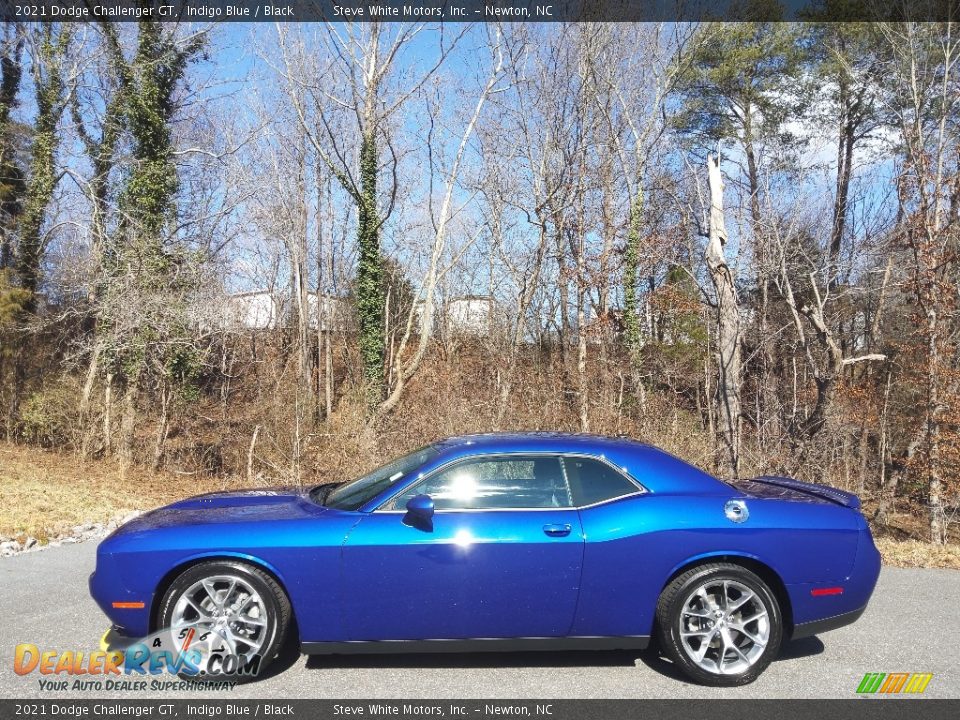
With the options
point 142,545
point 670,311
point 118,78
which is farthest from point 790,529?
point 118,78

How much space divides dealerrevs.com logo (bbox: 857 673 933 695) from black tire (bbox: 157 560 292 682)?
3.21 metres

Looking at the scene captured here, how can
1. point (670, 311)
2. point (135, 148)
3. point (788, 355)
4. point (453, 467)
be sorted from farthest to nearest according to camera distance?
point (788, 355) < point (670, 311) < point (135, 148) < point (453, 467)

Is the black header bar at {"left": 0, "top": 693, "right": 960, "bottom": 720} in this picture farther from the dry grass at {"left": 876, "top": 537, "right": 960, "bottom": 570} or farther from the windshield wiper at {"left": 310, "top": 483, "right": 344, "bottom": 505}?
the dry grass at {"left": 876, "top": 537, "right": 960, "bottom": 570}

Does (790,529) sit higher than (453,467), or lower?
lower

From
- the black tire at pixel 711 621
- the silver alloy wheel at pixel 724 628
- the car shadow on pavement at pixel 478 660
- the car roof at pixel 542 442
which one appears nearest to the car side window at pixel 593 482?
the car roof at pixel 542 442

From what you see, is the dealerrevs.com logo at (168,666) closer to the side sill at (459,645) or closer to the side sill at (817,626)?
the side sill at (459,645)

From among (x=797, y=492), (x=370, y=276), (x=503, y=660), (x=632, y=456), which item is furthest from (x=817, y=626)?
(x=370, y=276)

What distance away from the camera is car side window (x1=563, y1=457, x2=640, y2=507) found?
14.0 ft

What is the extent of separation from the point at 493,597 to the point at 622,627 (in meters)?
0.76

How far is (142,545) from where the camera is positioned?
13.3ft

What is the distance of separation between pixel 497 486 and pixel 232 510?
66.7 inches

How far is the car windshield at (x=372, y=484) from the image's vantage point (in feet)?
14.3

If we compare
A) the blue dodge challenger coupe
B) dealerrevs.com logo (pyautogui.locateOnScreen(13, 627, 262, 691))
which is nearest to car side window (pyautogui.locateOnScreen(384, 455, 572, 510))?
the blue dodge challenger coupe

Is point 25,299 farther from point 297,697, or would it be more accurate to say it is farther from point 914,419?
point 914,419
